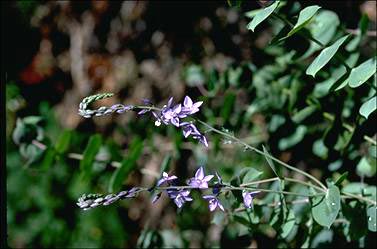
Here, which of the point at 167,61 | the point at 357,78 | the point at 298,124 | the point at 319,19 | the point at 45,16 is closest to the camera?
the point at 357,78

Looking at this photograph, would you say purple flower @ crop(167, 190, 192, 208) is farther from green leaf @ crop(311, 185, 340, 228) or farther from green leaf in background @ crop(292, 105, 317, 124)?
green leaf in background @ crop(292, 105, 317, 124)

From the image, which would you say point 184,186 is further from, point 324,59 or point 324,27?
point 324,27

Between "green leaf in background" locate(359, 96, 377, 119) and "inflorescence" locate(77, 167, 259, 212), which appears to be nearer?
"inflorescence" locate(77, 167, 259, 212)

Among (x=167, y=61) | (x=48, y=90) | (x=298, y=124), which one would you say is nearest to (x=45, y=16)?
(x=48, y=90)

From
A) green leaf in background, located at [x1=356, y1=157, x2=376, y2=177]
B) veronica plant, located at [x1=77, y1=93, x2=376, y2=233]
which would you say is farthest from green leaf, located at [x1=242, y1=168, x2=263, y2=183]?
green leaf in background, located at [x1=356, y1=157, x2=376, y2=177]

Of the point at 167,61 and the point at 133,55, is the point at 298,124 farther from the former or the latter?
the point at 133,55

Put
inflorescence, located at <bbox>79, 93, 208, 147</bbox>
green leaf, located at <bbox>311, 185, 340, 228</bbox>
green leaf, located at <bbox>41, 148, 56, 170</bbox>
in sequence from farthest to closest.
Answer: green leaf, located at <bbox>41, 148, 56, 170</bbox>
green leaf, located at <bbox>311, 185, 340, 228</bbox>
inflorescence, located at <bbox>79, 93, 208, 147</bbox>

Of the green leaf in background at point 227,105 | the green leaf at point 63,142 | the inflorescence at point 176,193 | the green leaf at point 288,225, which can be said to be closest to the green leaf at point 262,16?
the inflorescence at point 176,193

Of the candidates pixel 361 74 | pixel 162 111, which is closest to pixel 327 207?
pixel 361 74
